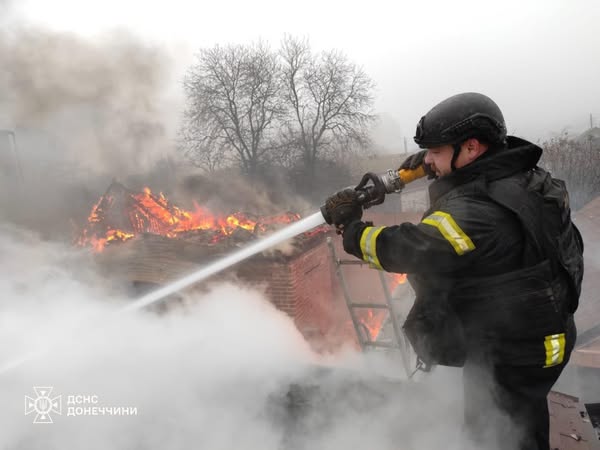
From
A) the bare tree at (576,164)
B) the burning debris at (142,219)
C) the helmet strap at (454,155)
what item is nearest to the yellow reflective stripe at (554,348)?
the helmet strap at (454,155)

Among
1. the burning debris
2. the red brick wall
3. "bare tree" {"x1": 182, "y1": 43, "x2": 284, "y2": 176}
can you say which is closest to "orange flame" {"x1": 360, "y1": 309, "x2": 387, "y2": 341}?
the red brick wall

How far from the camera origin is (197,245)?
5.67 metres

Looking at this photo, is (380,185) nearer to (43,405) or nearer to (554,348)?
(554,348)

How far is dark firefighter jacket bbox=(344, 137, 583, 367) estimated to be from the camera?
5.60ft

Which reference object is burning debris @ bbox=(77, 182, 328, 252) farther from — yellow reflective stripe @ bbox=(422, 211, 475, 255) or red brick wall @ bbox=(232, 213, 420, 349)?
yellow reflective stripe @ bbox=(422, 211, 475, 255)

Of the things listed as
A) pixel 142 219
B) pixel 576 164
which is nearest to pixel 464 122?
pixel 142 219

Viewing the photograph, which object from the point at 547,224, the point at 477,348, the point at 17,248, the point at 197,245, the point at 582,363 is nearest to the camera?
the point at 547,224

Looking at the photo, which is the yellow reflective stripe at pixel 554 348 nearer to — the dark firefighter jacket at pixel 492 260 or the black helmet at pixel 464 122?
the dark firefighter jacket at pixel 492 260

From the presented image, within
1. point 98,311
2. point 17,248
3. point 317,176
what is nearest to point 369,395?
point 98,311

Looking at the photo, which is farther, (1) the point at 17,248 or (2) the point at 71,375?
(1) the point at 17,248

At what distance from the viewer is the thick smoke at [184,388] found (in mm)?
2518

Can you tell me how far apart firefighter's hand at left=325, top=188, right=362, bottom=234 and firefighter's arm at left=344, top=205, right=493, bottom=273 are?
333 mm

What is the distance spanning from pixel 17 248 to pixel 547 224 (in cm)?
699

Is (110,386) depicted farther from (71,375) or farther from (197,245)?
(197,245)
